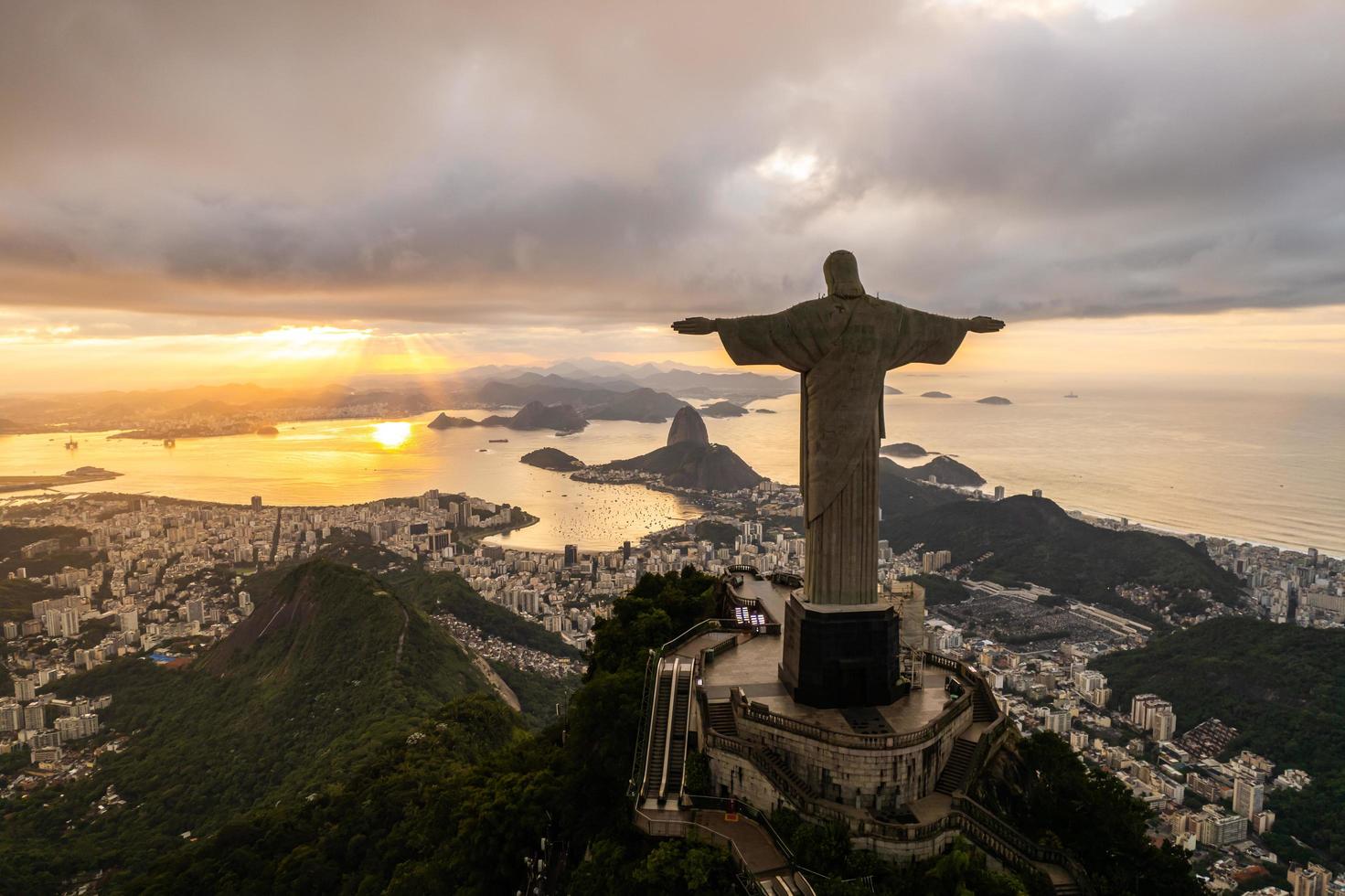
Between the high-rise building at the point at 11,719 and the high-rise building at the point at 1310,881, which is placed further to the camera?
the high-rise building at the point at 11,719

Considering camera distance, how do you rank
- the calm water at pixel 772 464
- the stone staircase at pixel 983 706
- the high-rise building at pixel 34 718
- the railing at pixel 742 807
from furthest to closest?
the calm water at pixel 772 464
the high-rise building at pixel 34 718
the stone staircase at pixel 983 706
the railing at pixel 742 807

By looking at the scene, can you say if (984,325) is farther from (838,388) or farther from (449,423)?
(449,423)

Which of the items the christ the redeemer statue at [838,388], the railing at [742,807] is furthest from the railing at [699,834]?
the christ the redeemer statue at [838,388]

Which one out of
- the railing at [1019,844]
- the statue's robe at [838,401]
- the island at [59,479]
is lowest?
the island at [59,479]

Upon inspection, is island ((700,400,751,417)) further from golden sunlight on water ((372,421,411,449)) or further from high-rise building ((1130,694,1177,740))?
high-rise building ((1130,694,1177,740))

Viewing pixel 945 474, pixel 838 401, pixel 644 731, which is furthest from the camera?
pixel 945 474

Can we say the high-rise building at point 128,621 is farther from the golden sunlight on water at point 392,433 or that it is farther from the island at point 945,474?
the golden sunlight on water at point 392,433

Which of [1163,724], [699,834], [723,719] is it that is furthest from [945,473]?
[699,834]
